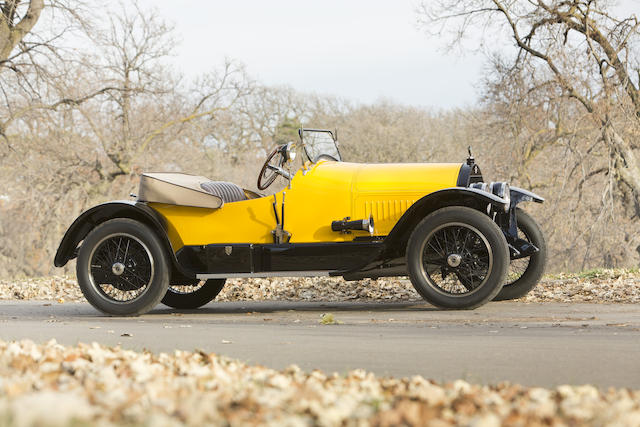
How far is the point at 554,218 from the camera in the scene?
20.9m

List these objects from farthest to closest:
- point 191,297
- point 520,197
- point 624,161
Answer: point 624,161 < point 191,297 < point 520,197

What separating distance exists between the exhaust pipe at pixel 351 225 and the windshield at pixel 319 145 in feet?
3.26

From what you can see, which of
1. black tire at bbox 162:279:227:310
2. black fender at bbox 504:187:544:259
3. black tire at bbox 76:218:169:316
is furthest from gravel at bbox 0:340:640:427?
black tire at bbox 162:279:227:310

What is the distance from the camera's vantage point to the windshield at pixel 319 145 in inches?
369

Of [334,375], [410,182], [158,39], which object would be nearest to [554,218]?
[410,182]

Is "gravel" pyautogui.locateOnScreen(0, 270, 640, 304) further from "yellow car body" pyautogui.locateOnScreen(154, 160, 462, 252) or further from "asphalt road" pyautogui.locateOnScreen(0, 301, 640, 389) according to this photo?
"yellow car body" pyautogui.locateOnScreen(154, 160, 462, 252)

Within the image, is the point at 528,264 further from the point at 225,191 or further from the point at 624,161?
the point at 624,161

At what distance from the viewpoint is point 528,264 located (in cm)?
941

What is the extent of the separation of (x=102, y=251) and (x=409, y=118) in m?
31.8

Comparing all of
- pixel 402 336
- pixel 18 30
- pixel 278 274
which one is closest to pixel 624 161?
pixel 278 274

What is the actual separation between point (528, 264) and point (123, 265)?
4.57 meters

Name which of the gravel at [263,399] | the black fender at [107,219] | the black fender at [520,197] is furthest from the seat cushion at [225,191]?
the gravel at [263,399]

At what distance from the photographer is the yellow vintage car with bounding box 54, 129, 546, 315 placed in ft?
27.3

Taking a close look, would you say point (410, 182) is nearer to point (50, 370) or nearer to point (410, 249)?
point (410, 249)
